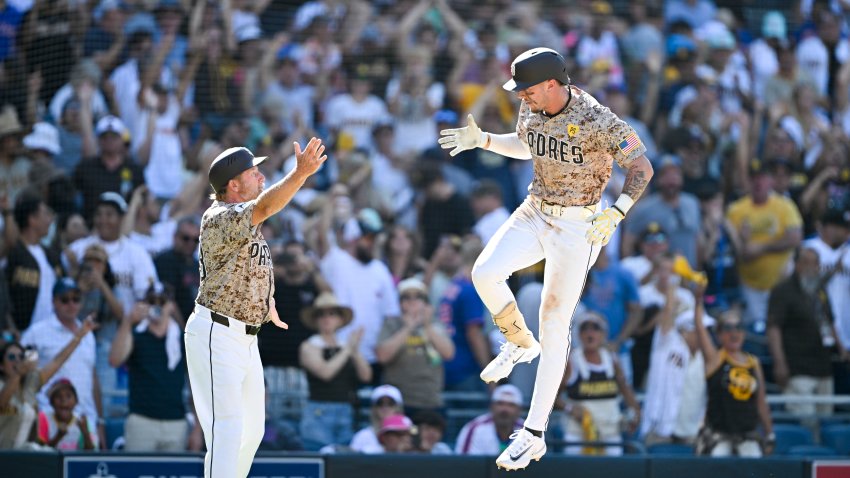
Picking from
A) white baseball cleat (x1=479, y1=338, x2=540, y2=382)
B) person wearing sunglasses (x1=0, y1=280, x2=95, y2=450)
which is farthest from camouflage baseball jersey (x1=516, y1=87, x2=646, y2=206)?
person wearing sunglasses (x1=0, y1=280, x2=95, y2=450)

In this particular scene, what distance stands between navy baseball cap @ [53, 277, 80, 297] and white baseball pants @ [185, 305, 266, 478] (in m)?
3.19

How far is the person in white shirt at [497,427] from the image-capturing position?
9367 millimetres

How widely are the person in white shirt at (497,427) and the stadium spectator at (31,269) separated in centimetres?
325

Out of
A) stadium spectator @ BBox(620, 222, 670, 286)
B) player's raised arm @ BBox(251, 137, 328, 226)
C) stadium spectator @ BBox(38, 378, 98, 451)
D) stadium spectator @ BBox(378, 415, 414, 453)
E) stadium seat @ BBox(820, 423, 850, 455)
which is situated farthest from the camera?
stadium spectator @ BBox(620, 222, 670, 286)

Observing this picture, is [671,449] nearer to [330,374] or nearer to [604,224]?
[330,374]

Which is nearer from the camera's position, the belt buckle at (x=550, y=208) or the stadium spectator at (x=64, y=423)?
the belt buckle at (x=550, y=208)

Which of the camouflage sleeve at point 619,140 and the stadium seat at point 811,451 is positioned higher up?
the camouflage sleeve at point 619,140

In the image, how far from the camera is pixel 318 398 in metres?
9.84

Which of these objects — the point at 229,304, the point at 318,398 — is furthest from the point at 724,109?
the point at 229,304

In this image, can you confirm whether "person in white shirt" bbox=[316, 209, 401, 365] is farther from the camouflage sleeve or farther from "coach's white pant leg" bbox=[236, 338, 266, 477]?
the camouflage sleeve

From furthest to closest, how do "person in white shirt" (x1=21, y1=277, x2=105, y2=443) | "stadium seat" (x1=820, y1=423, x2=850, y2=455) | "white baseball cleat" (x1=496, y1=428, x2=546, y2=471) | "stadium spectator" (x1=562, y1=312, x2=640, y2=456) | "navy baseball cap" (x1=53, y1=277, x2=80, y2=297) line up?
"stadium seat" (x1=820, y1=423, x2=850, y2=455), "stadium spectator" (x1=562, y1=312, x2=640, y2=456), "navy baseball cap" (x1=53, y1=277, x2=80, y2=297), "person in white shirt" (x1=21, y1=277, x2=105, y2=443), "white baseball cleat" (x1=496, y1=428, x2=546, y2=471)

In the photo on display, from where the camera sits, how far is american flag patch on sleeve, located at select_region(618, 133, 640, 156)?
6.67m

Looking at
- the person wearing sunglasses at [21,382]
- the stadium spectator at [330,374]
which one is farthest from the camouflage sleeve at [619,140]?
the person wearing sunglasses at [21,382]

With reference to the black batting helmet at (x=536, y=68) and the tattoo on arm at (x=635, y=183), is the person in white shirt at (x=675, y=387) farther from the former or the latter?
the black batting helmet at (x=536, y=68)
